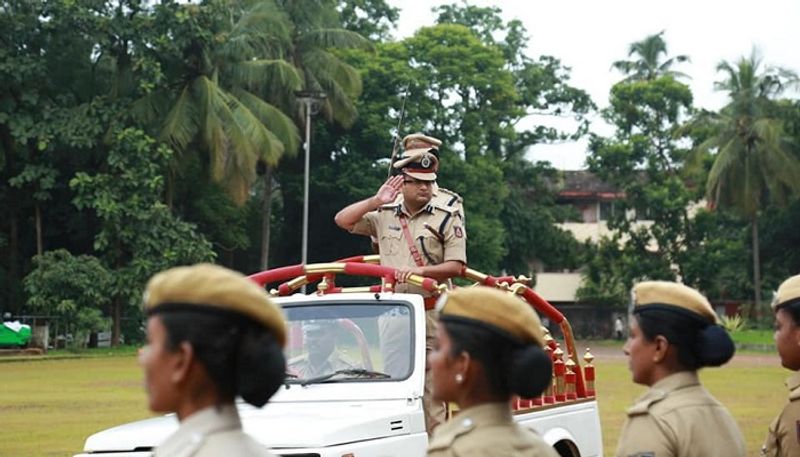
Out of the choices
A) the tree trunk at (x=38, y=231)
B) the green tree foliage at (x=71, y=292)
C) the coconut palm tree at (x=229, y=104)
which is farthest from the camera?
the tree trunk at (x=38, y=231)

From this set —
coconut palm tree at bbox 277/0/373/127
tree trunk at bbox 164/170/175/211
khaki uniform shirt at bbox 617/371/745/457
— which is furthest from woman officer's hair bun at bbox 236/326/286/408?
coconut palm tree at bbox 277/0/373/127

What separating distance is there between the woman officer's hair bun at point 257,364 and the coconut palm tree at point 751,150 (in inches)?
2412

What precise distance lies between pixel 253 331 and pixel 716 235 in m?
67.0

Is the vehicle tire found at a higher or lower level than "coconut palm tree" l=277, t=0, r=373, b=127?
lower

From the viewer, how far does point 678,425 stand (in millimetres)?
4430

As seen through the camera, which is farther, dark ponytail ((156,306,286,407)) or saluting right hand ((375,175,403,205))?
saluting right hand ((375,175,403,205))

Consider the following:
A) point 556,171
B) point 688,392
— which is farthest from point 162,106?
point 688,392

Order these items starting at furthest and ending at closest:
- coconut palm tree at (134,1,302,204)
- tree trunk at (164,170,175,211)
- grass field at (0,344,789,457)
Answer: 1. tree trunk at (164,170,175,211)
2. coconut palm tree at (134,1,302,204)
3. grass field at (0,344,789,457)

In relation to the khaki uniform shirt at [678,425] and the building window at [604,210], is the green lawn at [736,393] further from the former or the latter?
the building window at [604,210]

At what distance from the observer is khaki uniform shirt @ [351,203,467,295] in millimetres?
8875

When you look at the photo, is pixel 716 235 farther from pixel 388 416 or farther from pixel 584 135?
pixel 388 416

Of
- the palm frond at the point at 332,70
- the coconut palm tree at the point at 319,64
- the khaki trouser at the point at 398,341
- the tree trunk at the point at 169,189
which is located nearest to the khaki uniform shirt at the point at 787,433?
the khaki trouser at the point at 398,341

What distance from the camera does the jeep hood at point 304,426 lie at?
6871 mm

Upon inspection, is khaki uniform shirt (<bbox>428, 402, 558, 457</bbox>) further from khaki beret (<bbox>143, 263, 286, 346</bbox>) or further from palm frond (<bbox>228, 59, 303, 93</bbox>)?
palm frond (<bbox>228, 59, 303, 93</bbox>)
